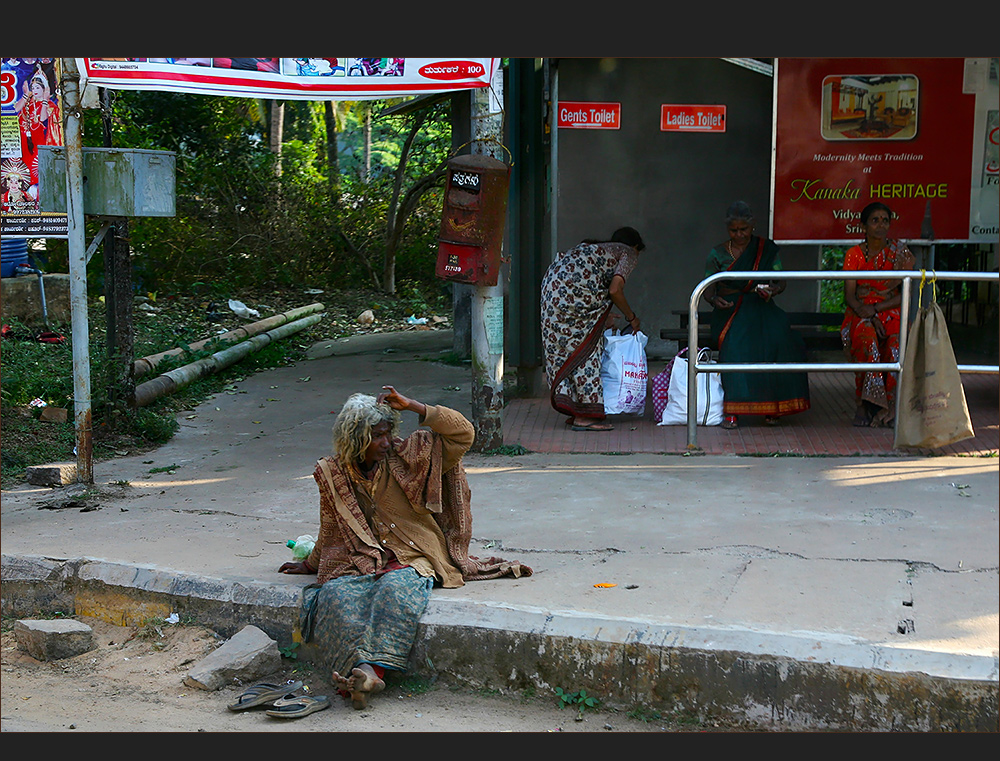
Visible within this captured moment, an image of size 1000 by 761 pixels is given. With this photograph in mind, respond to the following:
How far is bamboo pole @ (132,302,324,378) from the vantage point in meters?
8.77

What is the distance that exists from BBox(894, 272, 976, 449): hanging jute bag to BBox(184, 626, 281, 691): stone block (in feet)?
12.6

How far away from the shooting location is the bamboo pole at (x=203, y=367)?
806cm

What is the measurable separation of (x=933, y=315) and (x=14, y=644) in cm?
503

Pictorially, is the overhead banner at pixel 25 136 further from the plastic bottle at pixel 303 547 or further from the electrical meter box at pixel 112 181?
the plastic bottle at pixel 303 547

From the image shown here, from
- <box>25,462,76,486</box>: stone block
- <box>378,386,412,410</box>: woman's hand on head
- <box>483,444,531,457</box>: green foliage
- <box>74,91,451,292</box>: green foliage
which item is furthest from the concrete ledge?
<box>74,91,451,292</box>: green foliage

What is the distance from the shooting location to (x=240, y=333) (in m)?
10.9

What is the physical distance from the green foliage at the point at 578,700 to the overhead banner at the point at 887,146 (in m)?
5.24

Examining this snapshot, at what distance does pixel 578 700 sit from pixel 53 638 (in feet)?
7.30

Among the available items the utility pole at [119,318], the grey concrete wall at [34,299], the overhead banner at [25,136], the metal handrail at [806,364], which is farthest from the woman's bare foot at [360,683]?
the grey concrete wall at [34,299]

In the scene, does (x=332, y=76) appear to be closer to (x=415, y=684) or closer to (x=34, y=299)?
(x=415, y=684)

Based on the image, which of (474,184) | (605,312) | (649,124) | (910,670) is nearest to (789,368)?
(605,312)

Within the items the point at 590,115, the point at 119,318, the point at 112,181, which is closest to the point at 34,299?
the point at 119,318

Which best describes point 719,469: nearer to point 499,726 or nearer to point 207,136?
point 499,726

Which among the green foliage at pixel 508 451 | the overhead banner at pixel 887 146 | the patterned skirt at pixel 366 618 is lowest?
the patterned skirt at pixel 366 618
